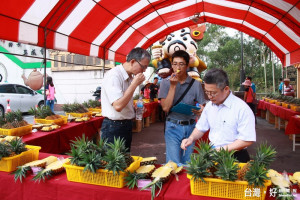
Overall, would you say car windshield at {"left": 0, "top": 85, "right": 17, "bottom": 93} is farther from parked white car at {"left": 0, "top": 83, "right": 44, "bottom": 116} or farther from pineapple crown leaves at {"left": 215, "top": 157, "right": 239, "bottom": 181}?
pineapple crown leaves at {"left": 215, "top": 157, "right": 239, "bottom": 181}

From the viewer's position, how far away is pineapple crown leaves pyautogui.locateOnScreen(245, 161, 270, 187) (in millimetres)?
1330

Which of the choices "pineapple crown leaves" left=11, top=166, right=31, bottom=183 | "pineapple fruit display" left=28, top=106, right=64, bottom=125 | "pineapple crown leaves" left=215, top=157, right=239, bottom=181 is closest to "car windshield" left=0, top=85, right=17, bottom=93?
"pineapple fruit display" left=28, top=106, right=64, bottom=125

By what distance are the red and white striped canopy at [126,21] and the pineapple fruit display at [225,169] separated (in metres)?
3.78

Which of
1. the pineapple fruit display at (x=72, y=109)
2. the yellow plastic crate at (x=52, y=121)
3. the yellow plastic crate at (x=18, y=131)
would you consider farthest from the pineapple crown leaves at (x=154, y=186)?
the pineapple fruit display at (x=72, y=109)

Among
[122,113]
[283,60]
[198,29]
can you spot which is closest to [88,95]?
[198,29]

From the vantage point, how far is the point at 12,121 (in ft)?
11.0

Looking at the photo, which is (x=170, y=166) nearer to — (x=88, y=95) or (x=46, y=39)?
(x=46, y=39)

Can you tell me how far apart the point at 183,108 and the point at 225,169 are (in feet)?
3.98

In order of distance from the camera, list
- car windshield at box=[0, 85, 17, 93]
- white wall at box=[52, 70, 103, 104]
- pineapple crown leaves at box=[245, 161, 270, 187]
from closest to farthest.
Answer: pineapple crown leaves at box=[245, 161, 270, 187] < car windshield at box=[0, 85, 17, 93] < white wall at box=[52, 70, 103, 104]

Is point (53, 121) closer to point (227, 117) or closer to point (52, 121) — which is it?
Answer: point (52, 121)

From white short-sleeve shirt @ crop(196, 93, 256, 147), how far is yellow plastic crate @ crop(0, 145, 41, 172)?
1535 mm

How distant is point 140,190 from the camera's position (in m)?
1.50

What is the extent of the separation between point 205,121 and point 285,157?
393 cm

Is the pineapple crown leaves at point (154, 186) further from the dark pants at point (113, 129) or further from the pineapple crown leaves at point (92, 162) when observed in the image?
the dark pants at point (113, 129)
